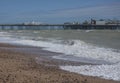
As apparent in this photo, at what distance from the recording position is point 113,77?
10133 mm

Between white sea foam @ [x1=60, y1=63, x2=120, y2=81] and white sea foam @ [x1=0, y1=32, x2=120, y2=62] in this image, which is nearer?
white sea foam @ [x1=60, y1=63, x2=120, y2=81]

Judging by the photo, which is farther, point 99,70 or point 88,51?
point 88,51

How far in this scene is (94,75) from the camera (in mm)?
10492

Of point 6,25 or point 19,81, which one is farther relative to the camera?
point 6,25

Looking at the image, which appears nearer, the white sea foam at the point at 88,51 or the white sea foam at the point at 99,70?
the white sea foam at the point at 99,70

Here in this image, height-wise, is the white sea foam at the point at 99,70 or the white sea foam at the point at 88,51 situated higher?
the white sea foam at the point at 99,70

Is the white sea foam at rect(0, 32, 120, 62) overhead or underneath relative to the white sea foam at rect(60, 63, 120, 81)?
underneath

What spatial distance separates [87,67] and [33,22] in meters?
137

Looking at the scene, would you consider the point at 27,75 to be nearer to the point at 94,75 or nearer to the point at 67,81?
the point at 67,81

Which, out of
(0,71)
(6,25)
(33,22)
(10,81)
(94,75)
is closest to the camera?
(10,81)

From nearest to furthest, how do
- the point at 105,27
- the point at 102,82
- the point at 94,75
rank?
1. the point at 102,82
2. the point at 94,75
3. the point at 105,27

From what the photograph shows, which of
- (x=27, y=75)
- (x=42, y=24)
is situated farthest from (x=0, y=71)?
(x=42, y=24)

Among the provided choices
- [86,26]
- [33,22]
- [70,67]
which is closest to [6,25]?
[33,22]

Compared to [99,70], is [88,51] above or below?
below
